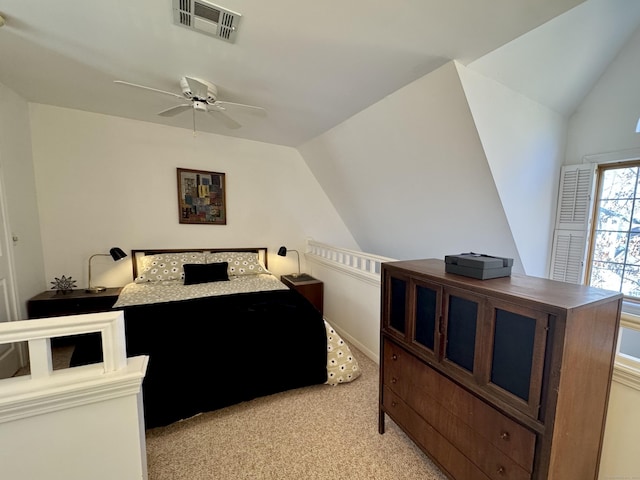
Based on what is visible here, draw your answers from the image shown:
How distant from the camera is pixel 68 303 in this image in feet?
8.39

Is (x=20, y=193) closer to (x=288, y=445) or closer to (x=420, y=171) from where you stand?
(x=288, y=445)

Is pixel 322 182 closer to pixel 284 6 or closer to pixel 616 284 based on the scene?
pixel 284 6

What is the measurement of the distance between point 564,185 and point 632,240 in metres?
0.73

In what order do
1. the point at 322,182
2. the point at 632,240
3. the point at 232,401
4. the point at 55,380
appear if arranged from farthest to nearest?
the point at 322,182 < the point at 632,240 < the point at 232,401 < the point at 55,380

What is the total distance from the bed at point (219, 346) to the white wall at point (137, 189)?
0.80m

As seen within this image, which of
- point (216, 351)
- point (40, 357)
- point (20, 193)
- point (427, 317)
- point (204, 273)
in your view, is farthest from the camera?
point (204, 273)

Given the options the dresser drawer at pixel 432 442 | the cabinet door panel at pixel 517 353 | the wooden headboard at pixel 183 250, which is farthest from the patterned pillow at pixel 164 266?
the cabinet door panel at pixel 517 353

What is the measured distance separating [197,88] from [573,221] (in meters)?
3.54

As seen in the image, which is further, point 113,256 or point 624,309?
point 113,256

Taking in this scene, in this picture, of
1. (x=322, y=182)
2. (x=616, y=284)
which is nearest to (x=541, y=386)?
(x=616, y=284)

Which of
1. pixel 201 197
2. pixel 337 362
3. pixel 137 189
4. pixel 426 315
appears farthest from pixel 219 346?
pixel 137 189

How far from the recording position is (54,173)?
2.79 meters

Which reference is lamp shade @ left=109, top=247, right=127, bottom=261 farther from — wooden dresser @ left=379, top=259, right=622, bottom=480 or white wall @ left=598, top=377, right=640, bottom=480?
white wall @ left=598, top=377, right=640, bottom=480

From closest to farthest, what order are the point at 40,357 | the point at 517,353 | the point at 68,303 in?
the point at 40,357 → the point at 517,353 → the point at 68,303
